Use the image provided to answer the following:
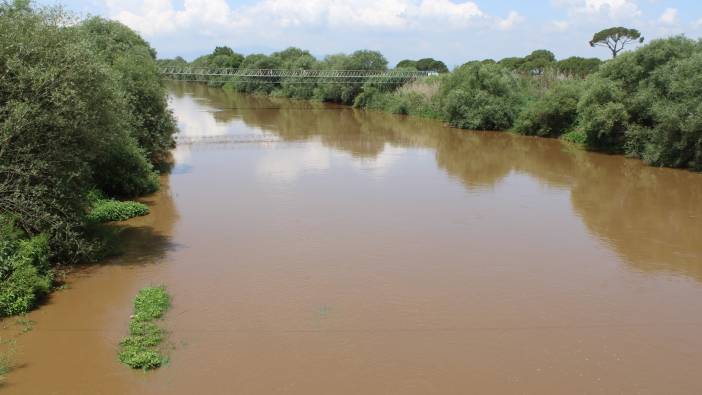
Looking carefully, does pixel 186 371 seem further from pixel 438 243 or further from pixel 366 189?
pixel 366 189

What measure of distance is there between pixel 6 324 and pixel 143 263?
454cm

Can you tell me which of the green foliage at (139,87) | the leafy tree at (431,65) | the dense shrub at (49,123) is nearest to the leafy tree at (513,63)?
the leafy tree at (431,65)

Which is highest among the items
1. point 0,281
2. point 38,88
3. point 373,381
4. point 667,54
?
point 667,54

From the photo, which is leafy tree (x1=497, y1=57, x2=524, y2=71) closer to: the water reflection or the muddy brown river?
the water reflection

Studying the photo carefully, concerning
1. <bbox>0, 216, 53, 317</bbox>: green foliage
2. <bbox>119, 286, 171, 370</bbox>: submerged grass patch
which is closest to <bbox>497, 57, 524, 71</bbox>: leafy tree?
<bbox>119, 286, 171, 370</bbox>: submerged grass patch

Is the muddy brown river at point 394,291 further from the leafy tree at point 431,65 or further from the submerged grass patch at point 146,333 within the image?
the leafy tree at point 431,65

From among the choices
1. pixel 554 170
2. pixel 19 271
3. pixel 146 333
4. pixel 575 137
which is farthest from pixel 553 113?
pixel 19 271

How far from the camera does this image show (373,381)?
35.7ft

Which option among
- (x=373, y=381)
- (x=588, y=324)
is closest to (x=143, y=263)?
(x=373, y=381)

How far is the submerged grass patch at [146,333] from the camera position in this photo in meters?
11.0

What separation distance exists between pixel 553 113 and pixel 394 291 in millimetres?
33010

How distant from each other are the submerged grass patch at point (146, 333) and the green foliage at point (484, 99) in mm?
38568

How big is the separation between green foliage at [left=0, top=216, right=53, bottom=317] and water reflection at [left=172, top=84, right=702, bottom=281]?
16093 mm

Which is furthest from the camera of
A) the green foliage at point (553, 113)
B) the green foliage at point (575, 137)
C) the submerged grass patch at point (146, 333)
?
the green foliage at point (553, 113)
